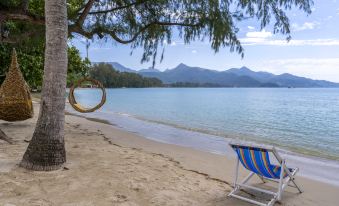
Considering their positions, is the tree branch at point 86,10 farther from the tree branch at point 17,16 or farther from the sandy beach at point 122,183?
the sandy beach at point 122,183

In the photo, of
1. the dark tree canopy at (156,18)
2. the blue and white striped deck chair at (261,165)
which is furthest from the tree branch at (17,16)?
the blue and white striped deck chair at (261,165)

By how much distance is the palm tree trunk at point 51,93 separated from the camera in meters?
4.62

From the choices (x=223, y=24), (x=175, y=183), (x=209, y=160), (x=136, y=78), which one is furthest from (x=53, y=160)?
(x=136, y=78)

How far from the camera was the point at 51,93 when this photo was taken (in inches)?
183

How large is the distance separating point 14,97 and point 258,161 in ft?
22.3

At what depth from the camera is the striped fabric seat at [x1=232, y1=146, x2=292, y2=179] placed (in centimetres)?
430

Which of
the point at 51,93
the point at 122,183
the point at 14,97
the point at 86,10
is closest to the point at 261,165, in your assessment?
the point at 122,183

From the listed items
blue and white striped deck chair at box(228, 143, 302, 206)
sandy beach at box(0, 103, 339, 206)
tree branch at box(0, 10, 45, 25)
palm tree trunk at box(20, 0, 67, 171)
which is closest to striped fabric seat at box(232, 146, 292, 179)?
blue and white striped deck chair at box(228, 143, 302, 206)

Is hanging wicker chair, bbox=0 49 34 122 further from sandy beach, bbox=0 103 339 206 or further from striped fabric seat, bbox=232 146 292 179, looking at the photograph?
striped fabric seat, bbox=232 146 292 179

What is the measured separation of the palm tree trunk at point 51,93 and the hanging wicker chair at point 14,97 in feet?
14.4

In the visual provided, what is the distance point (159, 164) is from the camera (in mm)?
6086

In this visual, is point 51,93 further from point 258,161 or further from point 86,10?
point 86,10

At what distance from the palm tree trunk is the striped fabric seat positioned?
8.17 ft

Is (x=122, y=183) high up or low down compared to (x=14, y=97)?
down
